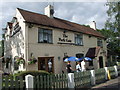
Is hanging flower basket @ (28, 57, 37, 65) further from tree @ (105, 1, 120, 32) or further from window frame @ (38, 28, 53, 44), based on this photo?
tree @ (105, 1, 120, 32)

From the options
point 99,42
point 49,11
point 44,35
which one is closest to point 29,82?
point 44,35

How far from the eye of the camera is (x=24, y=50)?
11234 millimetres

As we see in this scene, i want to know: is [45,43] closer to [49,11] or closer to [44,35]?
[44,35]

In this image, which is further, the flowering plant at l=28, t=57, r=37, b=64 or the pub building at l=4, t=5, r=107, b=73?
the pub building at l=4, t=5, r=107, b=73

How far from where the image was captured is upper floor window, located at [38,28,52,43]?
1243 centimetres

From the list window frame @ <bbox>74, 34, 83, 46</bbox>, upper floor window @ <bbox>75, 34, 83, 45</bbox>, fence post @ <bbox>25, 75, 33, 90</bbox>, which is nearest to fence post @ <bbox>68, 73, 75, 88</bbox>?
fence post @ <bbox>25, 75, 33, 90</bbox>

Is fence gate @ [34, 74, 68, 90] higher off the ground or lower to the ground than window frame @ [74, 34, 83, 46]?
lower

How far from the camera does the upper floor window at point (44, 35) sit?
40.8 feet

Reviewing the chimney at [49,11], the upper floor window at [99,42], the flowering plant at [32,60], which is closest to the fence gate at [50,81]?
the flowering plant at [32,60]

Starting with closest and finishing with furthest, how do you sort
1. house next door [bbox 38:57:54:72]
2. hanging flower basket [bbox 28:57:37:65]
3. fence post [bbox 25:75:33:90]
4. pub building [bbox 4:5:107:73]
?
fence post [bbox 25:75:33:90]
hanging flower basket [bbox 28:57:37:65]
pub building [bbox 4:5:107:73]
house next door [bbox 38:57:54:72]

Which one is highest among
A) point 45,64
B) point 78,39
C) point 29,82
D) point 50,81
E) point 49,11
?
point 49,11

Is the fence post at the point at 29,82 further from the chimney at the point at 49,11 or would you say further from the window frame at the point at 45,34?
the chimney at the point at 49,11

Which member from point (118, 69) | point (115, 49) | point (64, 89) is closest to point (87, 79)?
point (64, 89)

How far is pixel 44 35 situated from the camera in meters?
12.8
